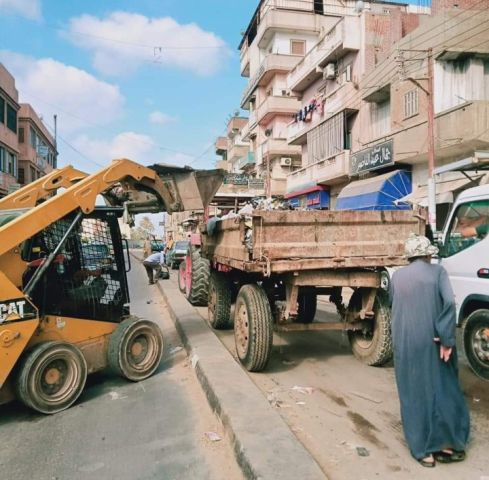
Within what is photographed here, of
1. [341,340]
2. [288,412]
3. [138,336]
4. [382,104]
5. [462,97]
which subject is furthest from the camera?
[382,104]

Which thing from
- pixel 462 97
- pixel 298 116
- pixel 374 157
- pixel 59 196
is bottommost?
pixel 59 196

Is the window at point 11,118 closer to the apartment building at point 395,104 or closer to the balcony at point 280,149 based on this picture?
the balcony at point 280,149

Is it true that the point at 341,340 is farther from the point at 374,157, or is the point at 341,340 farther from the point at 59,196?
the point at 374,157

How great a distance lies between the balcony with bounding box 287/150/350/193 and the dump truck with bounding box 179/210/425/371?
682 inches

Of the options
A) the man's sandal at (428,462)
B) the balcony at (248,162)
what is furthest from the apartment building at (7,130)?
the man's sandal at (428,462)

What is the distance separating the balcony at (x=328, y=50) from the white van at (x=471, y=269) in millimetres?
19232

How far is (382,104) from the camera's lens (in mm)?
21234

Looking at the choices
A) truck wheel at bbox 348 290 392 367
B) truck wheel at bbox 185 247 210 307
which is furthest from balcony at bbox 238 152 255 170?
truck wheel at bbox 348 290 392 367

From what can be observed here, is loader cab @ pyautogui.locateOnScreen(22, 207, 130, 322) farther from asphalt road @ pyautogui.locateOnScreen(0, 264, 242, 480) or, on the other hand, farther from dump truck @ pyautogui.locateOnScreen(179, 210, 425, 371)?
dump truck @ pyautogui.locateOnScreen(179, 210, 425, 371)

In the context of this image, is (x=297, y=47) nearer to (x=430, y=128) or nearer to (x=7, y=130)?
(x=7, y=130)

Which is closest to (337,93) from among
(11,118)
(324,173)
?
(324,173)

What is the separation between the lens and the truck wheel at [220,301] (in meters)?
8.55

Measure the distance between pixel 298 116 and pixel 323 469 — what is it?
29.3m

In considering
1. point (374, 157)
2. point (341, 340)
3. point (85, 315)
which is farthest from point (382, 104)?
point (85, 315)
